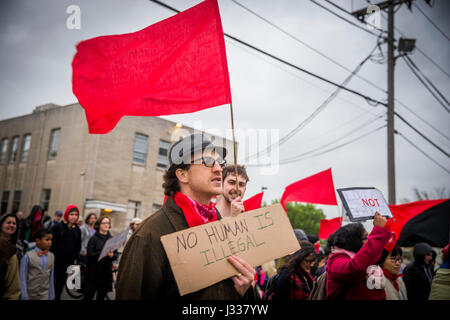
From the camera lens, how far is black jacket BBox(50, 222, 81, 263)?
22.5 ft

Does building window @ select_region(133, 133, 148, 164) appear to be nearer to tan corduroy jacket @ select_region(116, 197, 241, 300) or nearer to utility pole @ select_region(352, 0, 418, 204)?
utility pole @ select_region(352, 0, 418, 204)

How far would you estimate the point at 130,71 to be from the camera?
103 inches

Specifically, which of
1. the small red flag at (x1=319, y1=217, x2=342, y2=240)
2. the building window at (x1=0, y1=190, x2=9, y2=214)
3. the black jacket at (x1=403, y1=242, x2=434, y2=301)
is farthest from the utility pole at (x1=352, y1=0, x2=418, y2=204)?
the building window at (x1=0, y1=190, x2=9, y2=214)

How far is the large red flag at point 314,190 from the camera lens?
545cm

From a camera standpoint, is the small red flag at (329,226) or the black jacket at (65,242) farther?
the black jacket at (65,242)

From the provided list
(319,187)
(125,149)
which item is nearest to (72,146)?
(125,149)

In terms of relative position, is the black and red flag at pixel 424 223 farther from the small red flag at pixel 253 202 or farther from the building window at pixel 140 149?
the building window at pixel 140 149

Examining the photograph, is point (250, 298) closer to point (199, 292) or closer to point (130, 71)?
point (199, 292)

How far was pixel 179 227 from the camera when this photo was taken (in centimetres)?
201

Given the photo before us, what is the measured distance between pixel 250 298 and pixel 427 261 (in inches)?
214

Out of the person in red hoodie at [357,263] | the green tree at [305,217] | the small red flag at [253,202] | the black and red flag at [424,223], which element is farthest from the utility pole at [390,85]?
the green tree at [305,217]

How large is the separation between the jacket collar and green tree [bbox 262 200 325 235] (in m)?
63.1

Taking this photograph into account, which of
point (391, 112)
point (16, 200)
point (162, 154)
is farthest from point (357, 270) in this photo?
point (16, 200)

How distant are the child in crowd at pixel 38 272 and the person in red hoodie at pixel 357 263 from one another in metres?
4.28
